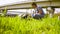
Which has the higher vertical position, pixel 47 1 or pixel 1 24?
pixel 1 24

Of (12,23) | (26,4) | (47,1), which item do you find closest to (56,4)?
(47,1)

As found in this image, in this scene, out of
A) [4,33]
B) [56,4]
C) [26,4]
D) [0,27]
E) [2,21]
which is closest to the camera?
[4,33]

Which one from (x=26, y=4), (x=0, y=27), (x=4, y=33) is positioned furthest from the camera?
(x=26, y=4)

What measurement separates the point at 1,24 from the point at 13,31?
16cm

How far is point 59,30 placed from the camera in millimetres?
1438

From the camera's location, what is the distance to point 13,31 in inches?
55.2

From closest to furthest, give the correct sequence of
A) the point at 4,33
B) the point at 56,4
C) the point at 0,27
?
the point at 4,33
the point at 0,27
the point at 56,4

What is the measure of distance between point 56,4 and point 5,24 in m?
1.68

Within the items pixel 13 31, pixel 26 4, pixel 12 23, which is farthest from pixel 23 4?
pixel 13 31

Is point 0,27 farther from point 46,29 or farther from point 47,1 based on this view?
point 47,1

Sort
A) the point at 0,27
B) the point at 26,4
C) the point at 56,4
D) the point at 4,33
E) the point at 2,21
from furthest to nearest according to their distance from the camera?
the point at 26,4 → the point at 56,4 → the point at 2,21 → the point at 0,27 → the point at 4,33

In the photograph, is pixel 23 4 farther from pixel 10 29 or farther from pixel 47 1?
pixel 10 29

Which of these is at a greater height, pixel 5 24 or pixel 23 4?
pixel 5 24

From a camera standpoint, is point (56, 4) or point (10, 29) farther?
point (56, 4)
